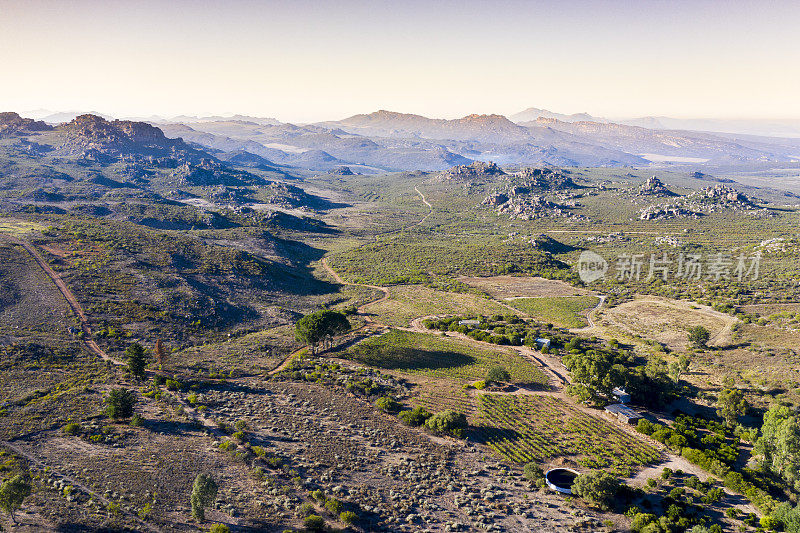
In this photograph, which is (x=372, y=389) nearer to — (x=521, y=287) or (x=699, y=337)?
(x=699, y=337)

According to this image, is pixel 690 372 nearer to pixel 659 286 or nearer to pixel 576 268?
pixel 659 286

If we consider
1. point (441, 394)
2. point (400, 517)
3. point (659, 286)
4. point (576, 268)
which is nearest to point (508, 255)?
point (576, 268)

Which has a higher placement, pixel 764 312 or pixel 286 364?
pixel 764 312

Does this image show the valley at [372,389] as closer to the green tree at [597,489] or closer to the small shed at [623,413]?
the green tree at [597,489]

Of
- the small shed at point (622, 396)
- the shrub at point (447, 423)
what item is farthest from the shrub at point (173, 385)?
the small shed at point (622, 396)

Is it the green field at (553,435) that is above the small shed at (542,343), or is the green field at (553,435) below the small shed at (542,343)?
below

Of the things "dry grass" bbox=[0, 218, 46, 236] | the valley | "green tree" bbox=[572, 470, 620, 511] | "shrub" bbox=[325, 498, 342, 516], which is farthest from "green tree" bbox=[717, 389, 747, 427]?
"dry grass" bbox=[0, 218, 46, 236]

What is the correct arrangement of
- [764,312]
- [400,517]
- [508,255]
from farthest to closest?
[508,255] < [764,312] < [400,517]
